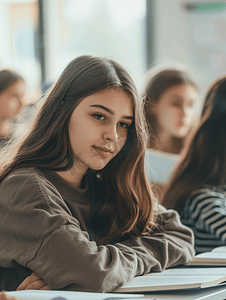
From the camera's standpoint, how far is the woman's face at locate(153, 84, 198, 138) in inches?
51.8

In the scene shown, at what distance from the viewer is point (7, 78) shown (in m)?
0.98

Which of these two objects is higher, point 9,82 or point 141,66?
point 9,82

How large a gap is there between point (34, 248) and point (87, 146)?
0.65 ft

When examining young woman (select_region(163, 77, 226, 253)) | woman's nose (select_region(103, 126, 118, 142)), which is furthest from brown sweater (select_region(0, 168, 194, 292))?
young woman (select_region(163, 77, 226, 253))

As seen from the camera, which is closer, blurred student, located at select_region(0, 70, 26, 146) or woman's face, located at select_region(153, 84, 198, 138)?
blurred student, located at select_region(0, 70, 26, 146)

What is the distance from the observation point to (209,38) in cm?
284

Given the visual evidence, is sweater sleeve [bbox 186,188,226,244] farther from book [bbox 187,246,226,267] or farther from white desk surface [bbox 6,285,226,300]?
white desk surface [bbox 6,285,226,300]

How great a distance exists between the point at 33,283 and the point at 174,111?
0.87m

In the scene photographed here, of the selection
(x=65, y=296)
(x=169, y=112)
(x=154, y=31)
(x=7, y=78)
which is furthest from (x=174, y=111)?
(x=154, y=31)

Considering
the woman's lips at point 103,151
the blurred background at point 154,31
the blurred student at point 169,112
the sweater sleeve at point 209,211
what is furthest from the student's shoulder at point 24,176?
the blurred background at point 154,31

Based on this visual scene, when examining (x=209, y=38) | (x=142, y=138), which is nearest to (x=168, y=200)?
(x=142, y=138)

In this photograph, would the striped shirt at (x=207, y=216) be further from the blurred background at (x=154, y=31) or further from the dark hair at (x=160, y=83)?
the blurred background at (x=154, y=31)

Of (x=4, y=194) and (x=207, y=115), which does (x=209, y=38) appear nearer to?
(x=207, y=115)

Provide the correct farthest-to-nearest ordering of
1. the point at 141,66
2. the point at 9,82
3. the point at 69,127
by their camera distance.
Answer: the point at 141,66, the point at 9,82, the point at 69,127
